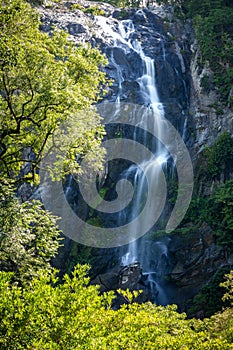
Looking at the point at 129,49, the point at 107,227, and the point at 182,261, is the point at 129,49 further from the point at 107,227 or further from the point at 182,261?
the point at 182,261

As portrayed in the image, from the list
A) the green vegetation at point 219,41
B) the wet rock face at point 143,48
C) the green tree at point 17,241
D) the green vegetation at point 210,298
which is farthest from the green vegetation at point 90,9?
the green tree at point 17,241

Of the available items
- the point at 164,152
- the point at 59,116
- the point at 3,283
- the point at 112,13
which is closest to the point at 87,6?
the point at 112,13

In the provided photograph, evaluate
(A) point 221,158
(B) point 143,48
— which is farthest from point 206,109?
(B) point 143,48

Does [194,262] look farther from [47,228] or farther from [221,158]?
[47,228]

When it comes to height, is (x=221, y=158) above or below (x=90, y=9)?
below

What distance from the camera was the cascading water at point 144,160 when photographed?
24.2 m

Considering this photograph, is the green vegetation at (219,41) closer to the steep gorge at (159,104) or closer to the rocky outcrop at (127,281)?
the steep gorge at (159,104)

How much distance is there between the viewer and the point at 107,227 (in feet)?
89.8

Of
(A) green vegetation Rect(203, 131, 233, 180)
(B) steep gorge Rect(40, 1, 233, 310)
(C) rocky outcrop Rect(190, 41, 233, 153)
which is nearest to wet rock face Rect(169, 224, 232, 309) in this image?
(B) steep gorge Rect(40, 1, 233, 310)

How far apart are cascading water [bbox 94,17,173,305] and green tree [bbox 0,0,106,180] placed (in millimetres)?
13531

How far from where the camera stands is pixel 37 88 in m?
10.7

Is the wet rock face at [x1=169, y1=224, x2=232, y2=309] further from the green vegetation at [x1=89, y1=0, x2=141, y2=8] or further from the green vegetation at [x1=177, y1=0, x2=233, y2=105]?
the green vegetation at [x1=89, y1=0, x2=141, y2=8]

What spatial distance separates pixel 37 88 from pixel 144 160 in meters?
19.5

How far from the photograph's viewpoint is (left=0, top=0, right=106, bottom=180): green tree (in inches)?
407
